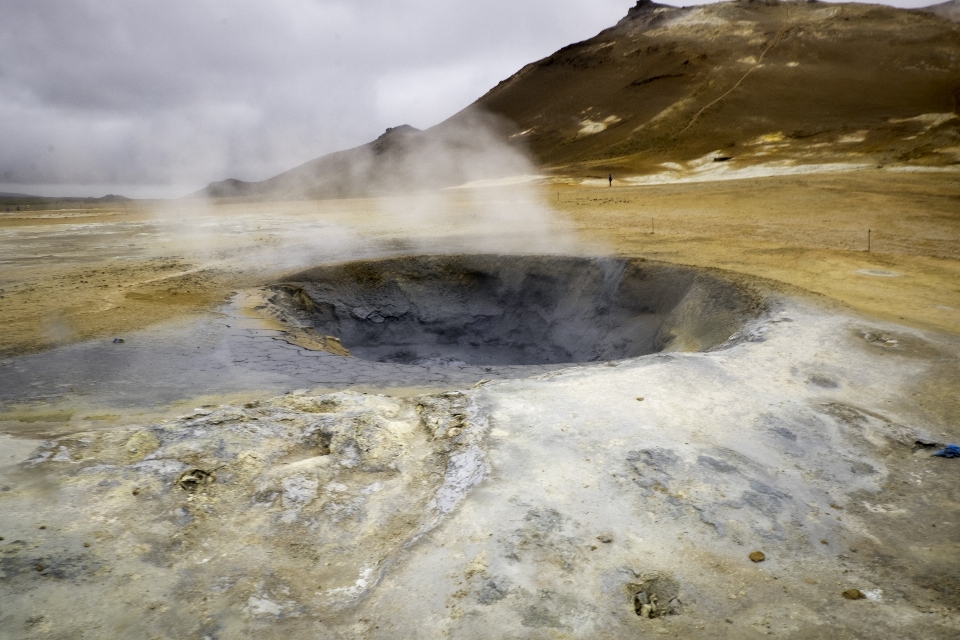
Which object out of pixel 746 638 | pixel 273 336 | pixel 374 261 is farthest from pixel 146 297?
pixel 746 638

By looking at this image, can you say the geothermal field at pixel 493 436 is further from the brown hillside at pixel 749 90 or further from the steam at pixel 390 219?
the brown hillside at pixel 749 90

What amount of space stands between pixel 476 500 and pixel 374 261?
629 cm

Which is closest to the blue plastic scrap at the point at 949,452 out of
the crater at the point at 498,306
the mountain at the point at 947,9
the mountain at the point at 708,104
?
the crater at the point at 498,306

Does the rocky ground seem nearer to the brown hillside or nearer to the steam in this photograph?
the steam

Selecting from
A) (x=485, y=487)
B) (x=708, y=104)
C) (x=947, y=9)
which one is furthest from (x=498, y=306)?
(x=947, y=9)

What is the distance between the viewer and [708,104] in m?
27.6

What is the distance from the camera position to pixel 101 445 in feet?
10.9

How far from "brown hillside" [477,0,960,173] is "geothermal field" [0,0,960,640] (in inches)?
485

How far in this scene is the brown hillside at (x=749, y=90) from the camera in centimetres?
2116

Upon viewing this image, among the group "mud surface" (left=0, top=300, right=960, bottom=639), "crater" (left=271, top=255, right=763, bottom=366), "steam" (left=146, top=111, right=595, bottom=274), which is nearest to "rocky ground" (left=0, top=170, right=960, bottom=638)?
"mud surface" (left=0, top=300, right=960, bottom=639)

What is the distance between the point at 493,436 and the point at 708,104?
93.4 feet

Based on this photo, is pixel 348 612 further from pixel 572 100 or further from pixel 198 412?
pixel 572 100

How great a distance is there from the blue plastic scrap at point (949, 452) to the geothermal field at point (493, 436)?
40 mm

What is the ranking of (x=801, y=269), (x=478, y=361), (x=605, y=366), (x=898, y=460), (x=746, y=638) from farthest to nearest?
1. (x=478, y=361)
2. (x=801, y=269)
3. (x=605, y=366)
4. (x=898, y=460)
5. (x=746, y=638)
